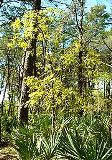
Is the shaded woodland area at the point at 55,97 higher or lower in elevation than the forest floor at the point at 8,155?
higher

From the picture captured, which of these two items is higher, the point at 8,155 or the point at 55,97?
the point at 55,97

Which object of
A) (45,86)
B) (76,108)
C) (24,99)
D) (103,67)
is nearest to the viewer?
(45,86)

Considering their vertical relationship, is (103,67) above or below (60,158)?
above

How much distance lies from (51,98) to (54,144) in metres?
1.70

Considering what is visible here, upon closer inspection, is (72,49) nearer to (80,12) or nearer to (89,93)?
(89,93)

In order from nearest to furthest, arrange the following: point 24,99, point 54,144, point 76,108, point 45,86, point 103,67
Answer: point 54,144 → point 45,86 → point 76,108 → point 24,99 → point 103,67

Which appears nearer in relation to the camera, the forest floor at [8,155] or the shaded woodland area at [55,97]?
the shaded woodland area at [55,97]

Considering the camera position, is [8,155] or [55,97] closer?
[55,97]

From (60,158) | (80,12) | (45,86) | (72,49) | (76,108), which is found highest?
(80,12)

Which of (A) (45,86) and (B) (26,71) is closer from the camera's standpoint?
(A) (45,86)

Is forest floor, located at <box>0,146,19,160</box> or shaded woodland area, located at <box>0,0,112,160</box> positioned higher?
shaded woodland area, located at <box>0,0,112,160</box>

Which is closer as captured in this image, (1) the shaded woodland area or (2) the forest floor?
(1) the shaded woodland area

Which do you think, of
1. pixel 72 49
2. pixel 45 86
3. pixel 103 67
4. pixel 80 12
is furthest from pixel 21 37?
pixel 80 12

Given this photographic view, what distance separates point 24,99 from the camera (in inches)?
522
